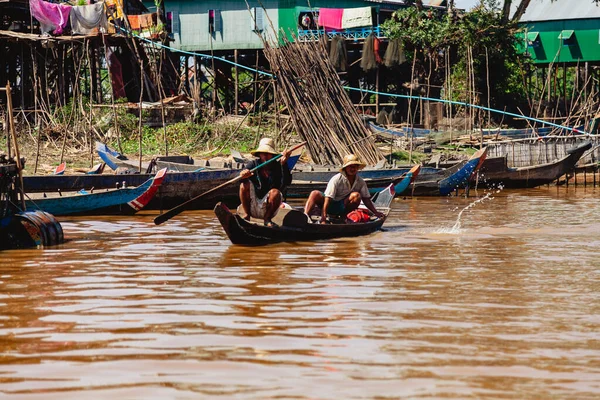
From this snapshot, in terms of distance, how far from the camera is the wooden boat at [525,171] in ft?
54.0

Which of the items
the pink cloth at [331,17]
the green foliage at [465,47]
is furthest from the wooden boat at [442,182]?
the pink cloth at [331,17]

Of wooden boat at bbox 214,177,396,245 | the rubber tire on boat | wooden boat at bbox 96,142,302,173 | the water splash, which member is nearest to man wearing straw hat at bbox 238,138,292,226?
wooden boat at bbox 214,177,396,245

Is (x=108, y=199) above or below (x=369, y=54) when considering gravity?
below

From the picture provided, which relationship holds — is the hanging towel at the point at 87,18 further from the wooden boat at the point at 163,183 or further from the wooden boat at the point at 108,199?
the wooden boat at the point at 108,199

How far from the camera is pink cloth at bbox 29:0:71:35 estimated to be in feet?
66.0

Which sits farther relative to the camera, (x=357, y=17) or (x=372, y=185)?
(x=357, y=17)

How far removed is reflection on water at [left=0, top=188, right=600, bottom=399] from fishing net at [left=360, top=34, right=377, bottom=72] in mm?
15878

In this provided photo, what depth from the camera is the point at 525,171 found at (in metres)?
16.8

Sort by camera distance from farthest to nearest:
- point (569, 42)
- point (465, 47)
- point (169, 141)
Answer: point (569, 42), point (465, 47), point (169, 141)

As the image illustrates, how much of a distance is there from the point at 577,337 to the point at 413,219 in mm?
7023

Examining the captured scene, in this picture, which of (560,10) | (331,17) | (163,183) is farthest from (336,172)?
(560,10)

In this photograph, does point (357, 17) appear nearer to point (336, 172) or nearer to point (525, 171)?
point (525, 171)

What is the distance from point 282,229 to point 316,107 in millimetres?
8055

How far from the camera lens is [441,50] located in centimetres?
2448
